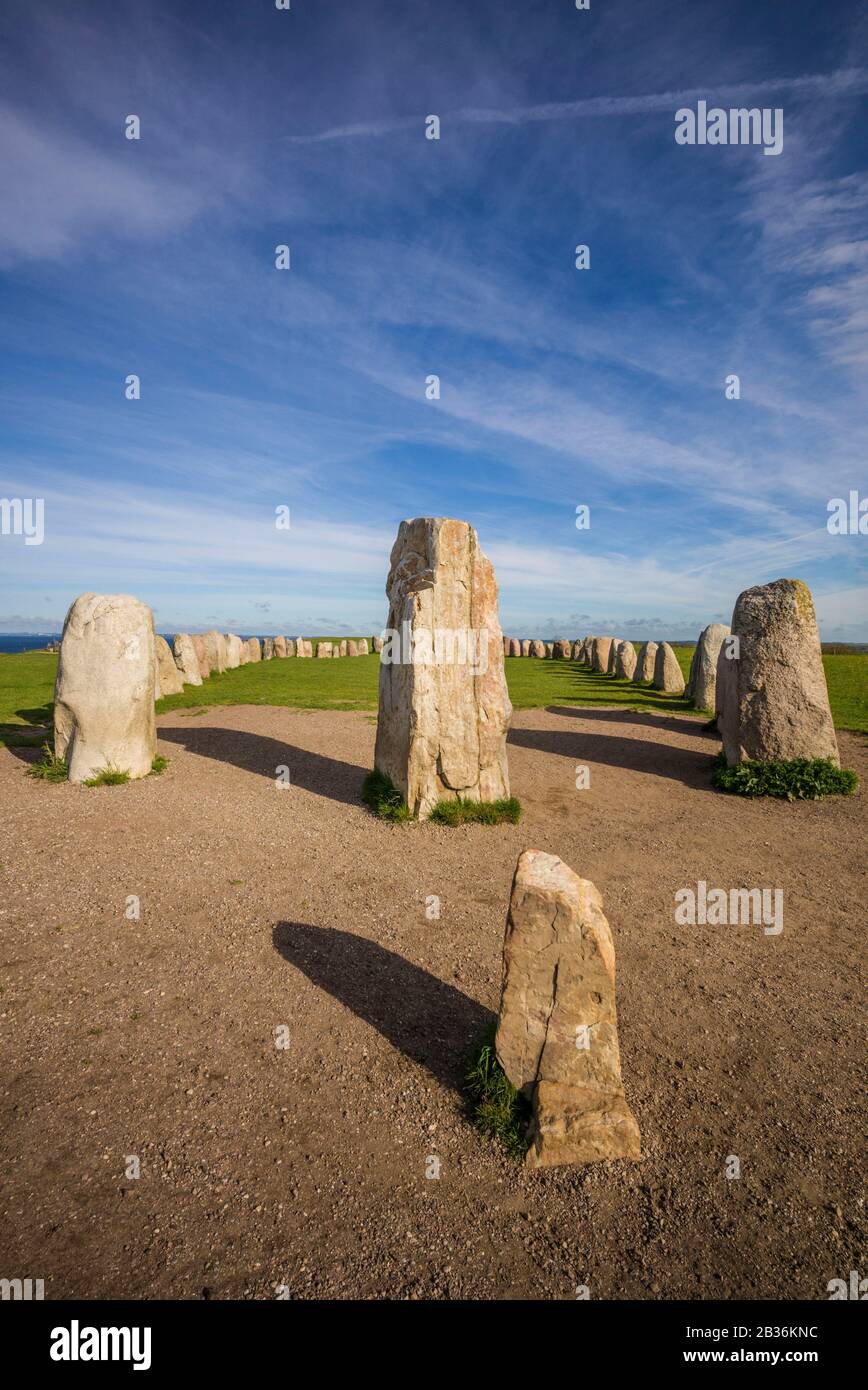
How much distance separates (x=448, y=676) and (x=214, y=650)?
26.1 metres

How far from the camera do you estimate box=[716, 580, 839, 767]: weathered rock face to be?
11602 mm

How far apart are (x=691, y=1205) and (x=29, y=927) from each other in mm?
6254

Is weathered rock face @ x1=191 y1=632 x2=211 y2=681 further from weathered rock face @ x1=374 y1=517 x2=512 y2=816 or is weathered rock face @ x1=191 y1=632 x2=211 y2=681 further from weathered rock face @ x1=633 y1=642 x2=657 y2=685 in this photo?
weathered rock face @ x1=374 y1=517 x2=512 y2=816

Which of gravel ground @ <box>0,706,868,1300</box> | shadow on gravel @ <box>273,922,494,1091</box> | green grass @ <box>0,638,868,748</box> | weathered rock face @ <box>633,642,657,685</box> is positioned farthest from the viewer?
weathered rock face @ <box>633,642,657,685</box>

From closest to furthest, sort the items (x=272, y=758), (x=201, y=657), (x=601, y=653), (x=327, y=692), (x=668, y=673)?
(x=272, y=758), (x=327, y=692), (x=668, y=673), (x=201, y=657), (x=601, y=653)

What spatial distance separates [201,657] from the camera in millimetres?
30562

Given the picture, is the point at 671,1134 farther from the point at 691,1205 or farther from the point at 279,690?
the point at 279,690

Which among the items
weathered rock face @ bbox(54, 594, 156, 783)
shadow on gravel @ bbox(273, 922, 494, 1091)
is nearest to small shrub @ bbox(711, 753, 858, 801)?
shadow on gravel @ bbox(273, 922, 494, 1091)

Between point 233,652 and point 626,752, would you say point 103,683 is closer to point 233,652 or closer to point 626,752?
point 626,752

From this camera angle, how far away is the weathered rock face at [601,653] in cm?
3778

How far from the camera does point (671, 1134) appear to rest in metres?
4.14

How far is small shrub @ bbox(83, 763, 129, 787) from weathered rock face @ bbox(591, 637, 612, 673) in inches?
1198

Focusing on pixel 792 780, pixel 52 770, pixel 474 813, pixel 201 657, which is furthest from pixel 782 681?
pixel 201 657

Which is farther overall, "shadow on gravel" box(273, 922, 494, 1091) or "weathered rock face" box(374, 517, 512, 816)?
"weathered rock face" box(374, 517, 512, 816)
